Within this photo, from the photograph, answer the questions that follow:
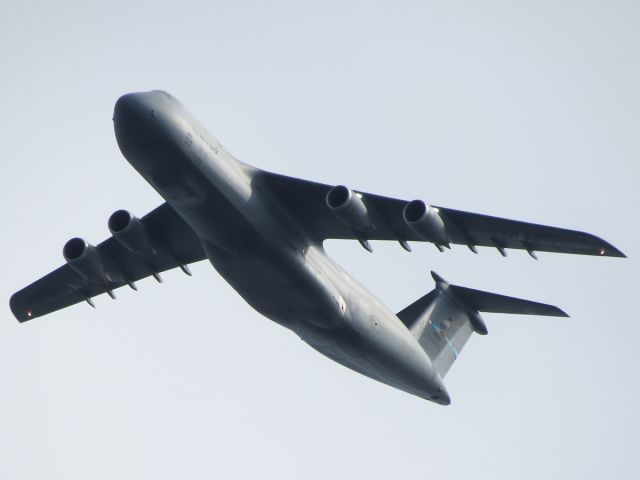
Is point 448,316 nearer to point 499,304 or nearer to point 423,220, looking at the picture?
point 499,304

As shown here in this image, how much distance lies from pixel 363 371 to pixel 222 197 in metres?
5.23

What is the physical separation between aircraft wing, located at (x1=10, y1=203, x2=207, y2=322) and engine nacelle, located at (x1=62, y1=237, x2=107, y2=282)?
7.7 inches

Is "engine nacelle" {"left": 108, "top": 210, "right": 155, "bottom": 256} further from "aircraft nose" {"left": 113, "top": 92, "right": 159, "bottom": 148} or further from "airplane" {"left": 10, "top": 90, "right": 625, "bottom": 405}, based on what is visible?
"aircraft nose" {"left": 113, "top": 92, "right": 159, "bottom": 148}

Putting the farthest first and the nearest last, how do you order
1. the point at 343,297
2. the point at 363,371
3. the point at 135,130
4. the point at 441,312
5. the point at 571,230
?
1. the point at 441,312
2. the point at 363,371
3. the point at 343,297
4. the point at 571,230
5. the point at 135,130

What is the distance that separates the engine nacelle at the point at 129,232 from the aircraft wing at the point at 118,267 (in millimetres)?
254

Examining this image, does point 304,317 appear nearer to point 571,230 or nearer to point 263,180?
point 263,180

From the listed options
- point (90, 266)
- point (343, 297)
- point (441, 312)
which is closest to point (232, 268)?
point (343, 297)

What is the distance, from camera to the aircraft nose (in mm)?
15320

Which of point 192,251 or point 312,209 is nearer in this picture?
point 312,209

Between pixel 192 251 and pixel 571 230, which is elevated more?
pixel 571 230

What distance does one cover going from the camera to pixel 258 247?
1675 centimetres

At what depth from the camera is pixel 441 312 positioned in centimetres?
2233

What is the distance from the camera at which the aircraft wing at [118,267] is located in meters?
19.3

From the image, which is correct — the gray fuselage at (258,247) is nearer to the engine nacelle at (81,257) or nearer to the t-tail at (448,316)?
the t-tail at (448,316)
